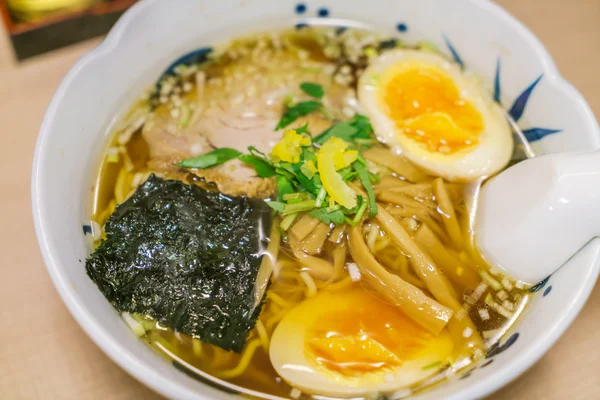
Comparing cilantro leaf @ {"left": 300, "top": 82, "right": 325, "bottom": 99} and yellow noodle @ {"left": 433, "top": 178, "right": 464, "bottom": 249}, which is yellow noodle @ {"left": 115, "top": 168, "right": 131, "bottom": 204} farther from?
yellow noodle @ {"left": 433, "top": 178, "right": 464, "bottom": 249}

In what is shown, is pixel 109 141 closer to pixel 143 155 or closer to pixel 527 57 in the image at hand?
pixel 143 155

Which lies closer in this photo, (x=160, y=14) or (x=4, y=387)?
(x=4, y=387)

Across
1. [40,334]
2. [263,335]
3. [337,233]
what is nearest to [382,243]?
[337,233]

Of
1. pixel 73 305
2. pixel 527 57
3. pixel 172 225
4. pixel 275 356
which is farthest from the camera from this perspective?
pixel 527 57

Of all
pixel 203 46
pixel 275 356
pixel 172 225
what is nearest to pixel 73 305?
pixel 172 225

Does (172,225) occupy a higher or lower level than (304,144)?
lower

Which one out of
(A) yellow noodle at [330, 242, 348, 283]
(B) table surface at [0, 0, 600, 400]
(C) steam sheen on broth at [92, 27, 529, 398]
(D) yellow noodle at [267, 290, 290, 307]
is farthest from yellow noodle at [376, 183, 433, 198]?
(B) table surface at [0, 0, 600, 400]

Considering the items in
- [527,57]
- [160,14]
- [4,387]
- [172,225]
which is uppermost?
[160,14]
